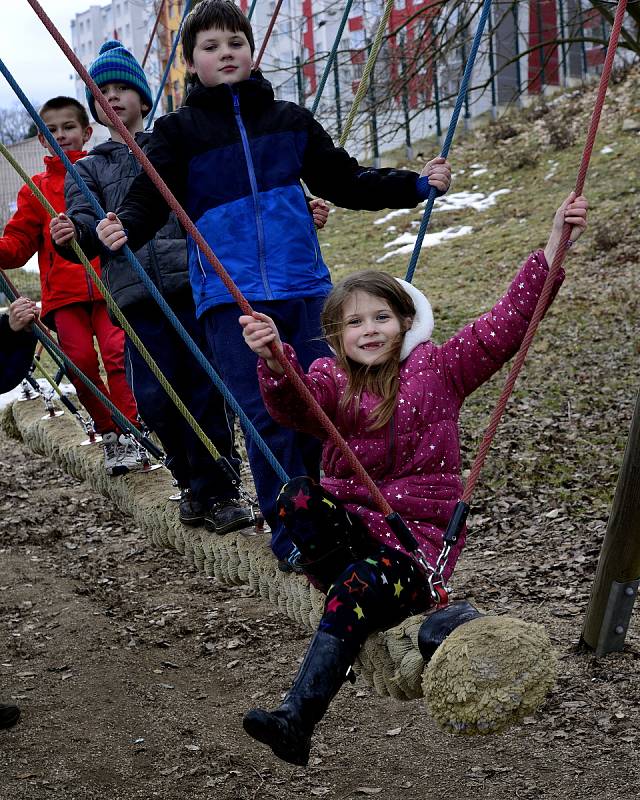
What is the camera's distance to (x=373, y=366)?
2385 mm

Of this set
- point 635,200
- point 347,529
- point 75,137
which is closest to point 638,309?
point 635,200

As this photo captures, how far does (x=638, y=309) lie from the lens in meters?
8.85

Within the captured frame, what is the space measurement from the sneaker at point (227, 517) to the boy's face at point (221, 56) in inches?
49.6

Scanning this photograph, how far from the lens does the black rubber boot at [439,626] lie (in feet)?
6.53

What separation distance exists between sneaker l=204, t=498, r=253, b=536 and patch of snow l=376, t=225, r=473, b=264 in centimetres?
971

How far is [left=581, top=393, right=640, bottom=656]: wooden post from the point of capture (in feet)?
12.0

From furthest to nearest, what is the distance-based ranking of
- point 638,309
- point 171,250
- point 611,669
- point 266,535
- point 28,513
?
point 638,309 < point 28,513 < point 611,669 < point 171,250 < point 266,535

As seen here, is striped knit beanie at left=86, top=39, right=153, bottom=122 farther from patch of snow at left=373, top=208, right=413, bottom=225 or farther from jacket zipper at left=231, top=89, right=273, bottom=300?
patch of snow at left=373, top=208, right=413, bottom=225

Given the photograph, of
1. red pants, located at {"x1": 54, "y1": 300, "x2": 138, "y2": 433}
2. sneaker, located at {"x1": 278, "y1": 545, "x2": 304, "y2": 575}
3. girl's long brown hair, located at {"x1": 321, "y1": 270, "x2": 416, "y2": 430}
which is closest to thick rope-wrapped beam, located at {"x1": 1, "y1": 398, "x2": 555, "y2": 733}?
sneaker, located at {"x1": 278, "y1": 545, "x2": 304, "y2": 575}

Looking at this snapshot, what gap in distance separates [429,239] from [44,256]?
965 cm

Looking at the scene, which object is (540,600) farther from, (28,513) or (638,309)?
(638,309)

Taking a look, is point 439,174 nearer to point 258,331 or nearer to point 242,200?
point 242,200

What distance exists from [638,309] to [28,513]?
5324 mm

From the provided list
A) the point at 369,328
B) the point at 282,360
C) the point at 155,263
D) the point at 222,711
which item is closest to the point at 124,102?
the point at 155,263
